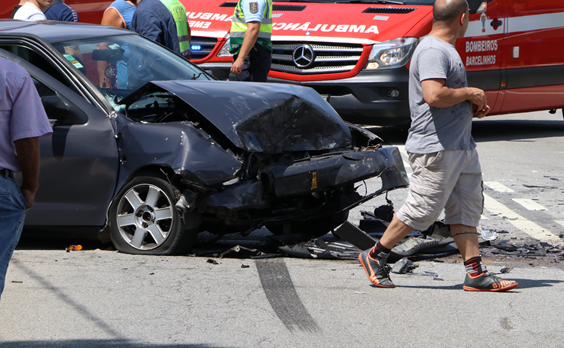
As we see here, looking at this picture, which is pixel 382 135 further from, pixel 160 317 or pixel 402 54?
pixel 160 317

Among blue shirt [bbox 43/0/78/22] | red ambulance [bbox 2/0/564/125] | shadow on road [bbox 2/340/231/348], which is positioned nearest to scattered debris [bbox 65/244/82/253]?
shadow on road [bbox 2/340/231/348]

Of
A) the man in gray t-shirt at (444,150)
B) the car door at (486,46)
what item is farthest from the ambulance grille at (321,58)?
the man in gray t-shirt at (444,150)

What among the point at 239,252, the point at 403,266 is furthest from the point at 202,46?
the point at 403,266

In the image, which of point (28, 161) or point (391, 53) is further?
point (391, 53)

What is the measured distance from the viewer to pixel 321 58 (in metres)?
10.3

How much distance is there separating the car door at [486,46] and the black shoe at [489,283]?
20.1 ft

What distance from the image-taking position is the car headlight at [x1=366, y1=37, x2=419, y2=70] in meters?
9.87

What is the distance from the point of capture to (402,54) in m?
9.91

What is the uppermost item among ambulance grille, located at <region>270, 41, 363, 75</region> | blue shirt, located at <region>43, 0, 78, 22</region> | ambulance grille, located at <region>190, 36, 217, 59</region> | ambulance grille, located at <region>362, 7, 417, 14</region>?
blue shirt, located at <region>43, 0, 78, 22</region>

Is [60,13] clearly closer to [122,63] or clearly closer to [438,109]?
[122,63]

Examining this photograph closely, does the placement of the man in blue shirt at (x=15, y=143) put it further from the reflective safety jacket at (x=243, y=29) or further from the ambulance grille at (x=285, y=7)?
the ambulance grille at (x=285, y=7)

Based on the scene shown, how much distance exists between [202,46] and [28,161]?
7.76 meters

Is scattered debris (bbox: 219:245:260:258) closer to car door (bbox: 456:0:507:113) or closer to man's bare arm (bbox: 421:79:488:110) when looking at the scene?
man's bare arm (bbox: 421:79:488:110)

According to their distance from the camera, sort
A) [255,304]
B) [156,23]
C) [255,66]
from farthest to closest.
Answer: [255,66] → [156,23] → [255,304]
